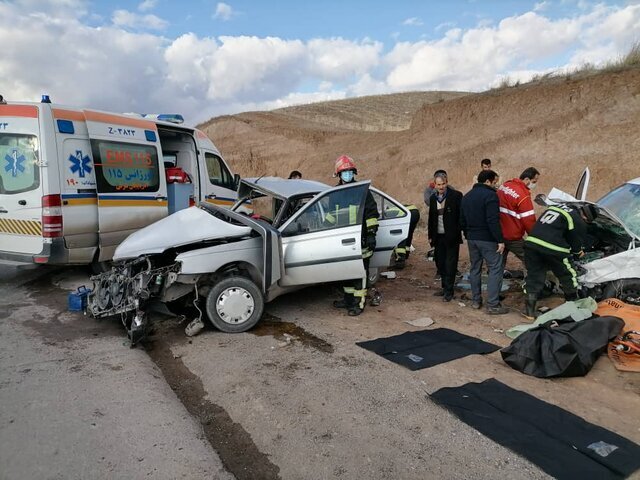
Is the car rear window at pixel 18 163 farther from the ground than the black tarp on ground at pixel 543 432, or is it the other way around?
the car rear window at pixel 18 163

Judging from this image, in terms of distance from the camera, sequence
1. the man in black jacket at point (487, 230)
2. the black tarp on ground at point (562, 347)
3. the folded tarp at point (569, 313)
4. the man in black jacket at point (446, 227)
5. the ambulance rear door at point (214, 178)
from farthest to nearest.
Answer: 1. the ambulance rear door at point (214, 178)
2. the man in black jacket at point (446, 227)
3. the man in black jacket at point (487, 230)
4. the folded tarp at point (569, 313)
5. the black tarp on ground at point (562, 347)

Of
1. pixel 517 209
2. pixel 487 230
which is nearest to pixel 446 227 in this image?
pixel 487 230

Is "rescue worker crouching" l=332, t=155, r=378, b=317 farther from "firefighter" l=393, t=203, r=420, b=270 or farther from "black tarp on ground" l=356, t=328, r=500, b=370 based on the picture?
"firefighter" l=393, t=203, r=420, b=270

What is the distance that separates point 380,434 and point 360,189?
3218mm

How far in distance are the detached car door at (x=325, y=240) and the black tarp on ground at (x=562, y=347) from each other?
2.03 meters

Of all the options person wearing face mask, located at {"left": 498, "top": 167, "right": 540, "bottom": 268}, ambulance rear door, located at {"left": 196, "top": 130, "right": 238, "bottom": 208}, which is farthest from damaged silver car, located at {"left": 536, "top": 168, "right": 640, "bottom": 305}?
ambulance rear door, located at {"left": 196, "top": 130, "right": 238, "bottom": 208}

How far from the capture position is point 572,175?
1189 centimetres

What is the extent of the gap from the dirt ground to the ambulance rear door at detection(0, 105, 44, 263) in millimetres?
2337

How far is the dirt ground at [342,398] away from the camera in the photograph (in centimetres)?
281

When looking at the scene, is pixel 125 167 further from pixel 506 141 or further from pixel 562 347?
pixel 506 141

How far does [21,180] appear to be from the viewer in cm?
603

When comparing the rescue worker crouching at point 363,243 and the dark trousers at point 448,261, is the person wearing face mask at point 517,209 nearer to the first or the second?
the dark trousers at point 448,261

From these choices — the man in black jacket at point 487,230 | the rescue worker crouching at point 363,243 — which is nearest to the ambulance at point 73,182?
the rescue worker crouching at point 363,243

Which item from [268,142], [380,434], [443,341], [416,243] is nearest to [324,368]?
[380,434]
